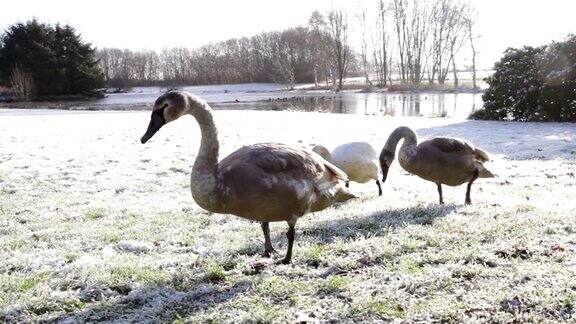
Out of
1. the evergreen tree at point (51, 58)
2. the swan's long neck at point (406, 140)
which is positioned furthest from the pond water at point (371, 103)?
the swan's long neck at point (406, 140)

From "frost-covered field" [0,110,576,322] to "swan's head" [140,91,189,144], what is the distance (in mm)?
1499

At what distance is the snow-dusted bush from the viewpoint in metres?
22.1

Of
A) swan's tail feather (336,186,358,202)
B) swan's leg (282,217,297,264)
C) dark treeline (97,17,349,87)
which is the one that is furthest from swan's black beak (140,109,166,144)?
dark treeline (97,17,349,87)

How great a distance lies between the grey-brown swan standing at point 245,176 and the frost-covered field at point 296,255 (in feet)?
2.23

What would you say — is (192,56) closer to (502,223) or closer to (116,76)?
(116,76)

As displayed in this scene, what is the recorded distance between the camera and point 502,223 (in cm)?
618

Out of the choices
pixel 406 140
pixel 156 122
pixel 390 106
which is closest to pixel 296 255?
pixel 156 122

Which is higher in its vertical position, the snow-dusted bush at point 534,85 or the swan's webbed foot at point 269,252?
the snow-dusted bush at point 534,85

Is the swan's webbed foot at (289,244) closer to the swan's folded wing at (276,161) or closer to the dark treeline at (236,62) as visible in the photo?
the swan's folded wing at (276,161)

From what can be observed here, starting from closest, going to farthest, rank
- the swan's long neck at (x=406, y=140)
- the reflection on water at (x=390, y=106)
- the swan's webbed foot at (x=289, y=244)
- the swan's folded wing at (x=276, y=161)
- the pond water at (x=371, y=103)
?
the swan's folded wing at (x=276, y=161) < the swan's webbed foot at (x=289, y=244) < the swan's long neck at (x=406, y=140) < the reflection on water at (x=390, y=106) < the pond water at (x=371, y=103)

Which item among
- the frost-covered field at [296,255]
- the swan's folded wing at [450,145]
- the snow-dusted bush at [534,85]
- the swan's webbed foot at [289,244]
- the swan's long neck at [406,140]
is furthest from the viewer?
the snow-dusted bush at [534,85]

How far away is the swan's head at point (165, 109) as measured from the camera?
175 inches

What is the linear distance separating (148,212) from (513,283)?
5415mm

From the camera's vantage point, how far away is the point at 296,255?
5480mm
